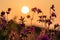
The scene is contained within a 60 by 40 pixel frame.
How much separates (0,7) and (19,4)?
19 cm

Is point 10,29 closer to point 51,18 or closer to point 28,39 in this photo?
point 28,39

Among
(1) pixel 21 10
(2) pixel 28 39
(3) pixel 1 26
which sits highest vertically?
(1) pixel 21 10

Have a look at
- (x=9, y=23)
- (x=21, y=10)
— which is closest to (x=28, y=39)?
(x=9, y=23)

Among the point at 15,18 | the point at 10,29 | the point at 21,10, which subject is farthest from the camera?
the point at 21,10

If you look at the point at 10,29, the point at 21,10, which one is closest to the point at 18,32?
the point at 10,29

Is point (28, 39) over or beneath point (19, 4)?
beneath

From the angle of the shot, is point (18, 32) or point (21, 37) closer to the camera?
point (21, 37)

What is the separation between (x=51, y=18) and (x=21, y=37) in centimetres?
26

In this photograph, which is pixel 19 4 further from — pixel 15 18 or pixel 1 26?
pixel 1 26

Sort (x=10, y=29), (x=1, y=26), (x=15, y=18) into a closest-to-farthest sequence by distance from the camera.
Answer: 1. (x=1, y=26)
2. (x=10, y=29)
3. (x=15, y=18)

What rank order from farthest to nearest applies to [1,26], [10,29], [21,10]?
[21,10] < [10,29] < [1,26]

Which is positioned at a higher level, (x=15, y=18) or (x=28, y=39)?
(x=15, y=18)

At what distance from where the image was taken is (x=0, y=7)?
1897mm

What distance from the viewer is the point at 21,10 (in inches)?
73.2
